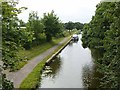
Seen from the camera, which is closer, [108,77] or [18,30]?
[108,77]

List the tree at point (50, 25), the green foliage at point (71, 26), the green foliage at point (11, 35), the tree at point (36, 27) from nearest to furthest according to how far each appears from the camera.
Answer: the green foliage at point (11, 35)
the tree at point (36, 27)
the tree at point (50, 25)
the green foliage at point (71, 26)

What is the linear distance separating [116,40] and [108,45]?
2.51 ft

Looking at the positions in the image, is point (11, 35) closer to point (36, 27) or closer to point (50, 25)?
point (36, 27)

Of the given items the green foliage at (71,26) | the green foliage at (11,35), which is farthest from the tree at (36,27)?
the green foliage at (71,26)

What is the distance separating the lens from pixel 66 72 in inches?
878

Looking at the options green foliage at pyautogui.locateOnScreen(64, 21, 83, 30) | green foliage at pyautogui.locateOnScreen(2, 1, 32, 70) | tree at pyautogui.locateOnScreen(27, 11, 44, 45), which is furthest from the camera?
green foliage at pyautogui.locateOnScreen(64, 21, 83, 30)

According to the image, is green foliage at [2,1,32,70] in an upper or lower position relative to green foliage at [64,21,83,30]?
upper

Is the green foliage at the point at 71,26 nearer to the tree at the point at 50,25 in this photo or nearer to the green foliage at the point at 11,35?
the tree at the point at 50,25

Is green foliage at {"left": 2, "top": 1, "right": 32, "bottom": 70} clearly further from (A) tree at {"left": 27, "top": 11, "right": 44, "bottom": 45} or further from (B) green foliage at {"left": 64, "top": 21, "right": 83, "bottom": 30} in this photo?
(B) green foliage at {"left": 64, "top": 21, "right": 83, "bottom": 30}

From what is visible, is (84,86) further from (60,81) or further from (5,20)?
(5,20)

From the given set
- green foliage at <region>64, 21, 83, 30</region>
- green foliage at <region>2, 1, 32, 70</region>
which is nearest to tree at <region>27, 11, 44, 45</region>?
green foliage at <region>2, 1, 32, 70</region>

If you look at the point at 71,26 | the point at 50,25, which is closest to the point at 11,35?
the point at 50,25

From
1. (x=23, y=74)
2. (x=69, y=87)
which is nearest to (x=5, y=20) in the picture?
(x=69, y=87)

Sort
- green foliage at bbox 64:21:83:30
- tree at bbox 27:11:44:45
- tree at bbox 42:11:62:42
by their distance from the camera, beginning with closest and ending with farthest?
tree at bbox 27:11:44:45 → tree at bbox 42:11:62:42 → green foliage at bbox 64:21:83:30
